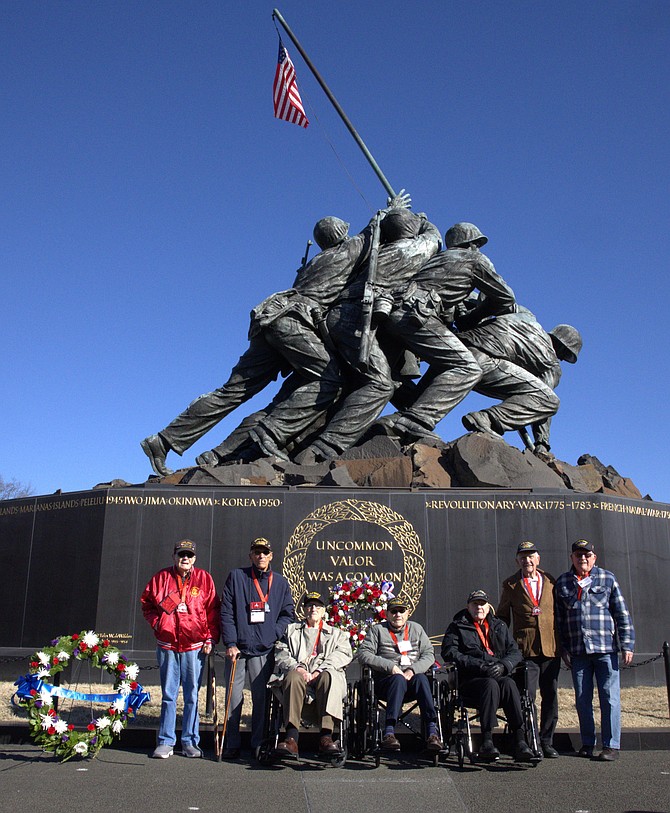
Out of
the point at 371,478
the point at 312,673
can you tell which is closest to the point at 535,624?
the point at 312,673

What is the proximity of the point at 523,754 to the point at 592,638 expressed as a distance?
1.27 m

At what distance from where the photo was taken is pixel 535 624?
7141 millimetres

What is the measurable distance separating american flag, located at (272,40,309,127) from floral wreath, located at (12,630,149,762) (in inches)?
550

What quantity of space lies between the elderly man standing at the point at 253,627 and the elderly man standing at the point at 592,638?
247 centimetres

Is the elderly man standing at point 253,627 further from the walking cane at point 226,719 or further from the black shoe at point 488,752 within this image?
the black shoe at point 488,752

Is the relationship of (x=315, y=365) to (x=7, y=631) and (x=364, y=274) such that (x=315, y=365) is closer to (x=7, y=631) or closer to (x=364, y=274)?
(x=364, y=274)

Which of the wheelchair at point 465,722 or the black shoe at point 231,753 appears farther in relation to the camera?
the black shoe at point 231,753

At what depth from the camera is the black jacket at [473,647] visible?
668 cm

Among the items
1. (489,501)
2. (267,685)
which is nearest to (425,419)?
(489,501)

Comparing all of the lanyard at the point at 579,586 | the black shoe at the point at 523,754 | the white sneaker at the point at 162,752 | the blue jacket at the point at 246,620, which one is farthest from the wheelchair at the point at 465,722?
the white sneaker at the point at 162,752

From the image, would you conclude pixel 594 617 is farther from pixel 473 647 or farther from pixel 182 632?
pixel 182 632

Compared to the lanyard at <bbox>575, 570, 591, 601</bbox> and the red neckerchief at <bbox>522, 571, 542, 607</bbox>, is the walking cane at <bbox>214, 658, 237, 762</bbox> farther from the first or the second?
the lanyard at <bbox>575, 570, 591, 601</bbox>

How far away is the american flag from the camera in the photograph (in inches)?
709

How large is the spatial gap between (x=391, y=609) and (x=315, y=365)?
26.9 ft
